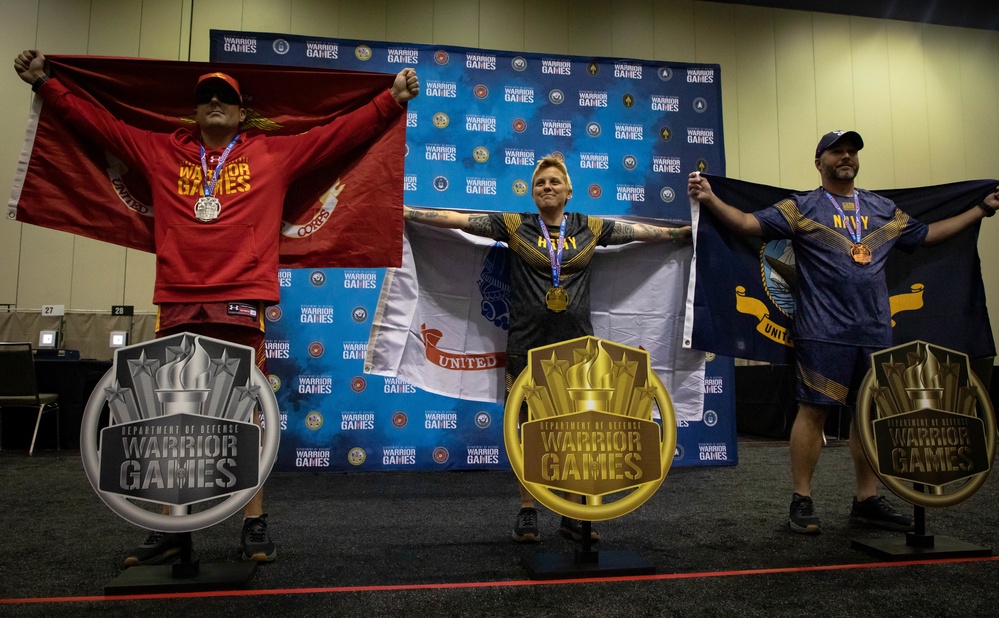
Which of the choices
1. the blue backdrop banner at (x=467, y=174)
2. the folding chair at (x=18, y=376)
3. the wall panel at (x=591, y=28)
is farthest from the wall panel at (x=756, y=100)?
the folding chair at (x=18, y=376)

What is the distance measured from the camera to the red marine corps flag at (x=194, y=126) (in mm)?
2414

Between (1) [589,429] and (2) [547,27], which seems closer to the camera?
(1) [589,429]

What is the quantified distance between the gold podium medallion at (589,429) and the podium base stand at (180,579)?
2.95 ft

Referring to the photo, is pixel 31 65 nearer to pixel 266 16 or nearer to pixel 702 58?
pixel 266 16

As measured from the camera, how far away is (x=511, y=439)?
1963mm

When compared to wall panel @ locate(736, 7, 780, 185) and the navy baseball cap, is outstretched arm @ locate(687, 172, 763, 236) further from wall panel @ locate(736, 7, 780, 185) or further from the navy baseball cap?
wall panel @ locate(736, 7, 780, 185)

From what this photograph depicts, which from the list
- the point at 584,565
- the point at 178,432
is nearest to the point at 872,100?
the point at 584,565

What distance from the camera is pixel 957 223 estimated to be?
2.97m

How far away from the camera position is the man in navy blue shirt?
266 cm

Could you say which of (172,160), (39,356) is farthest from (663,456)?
(39,356)

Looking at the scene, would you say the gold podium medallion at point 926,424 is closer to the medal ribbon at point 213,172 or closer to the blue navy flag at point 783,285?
the blue navy flag at point 783,285

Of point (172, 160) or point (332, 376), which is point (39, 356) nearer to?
point (332, 376)

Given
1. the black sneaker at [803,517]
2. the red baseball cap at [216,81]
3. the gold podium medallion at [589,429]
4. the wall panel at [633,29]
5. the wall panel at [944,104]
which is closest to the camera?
the gold podium medallion at [589,429]

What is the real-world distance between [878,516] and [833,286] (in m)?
1.00
